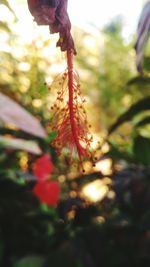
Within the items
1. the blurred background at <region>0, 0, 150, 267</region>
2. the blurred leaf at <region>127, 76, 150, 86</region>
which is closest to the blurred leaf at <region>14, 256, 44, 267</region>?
the blurred background at <region>0, 0, 150, 267</region>

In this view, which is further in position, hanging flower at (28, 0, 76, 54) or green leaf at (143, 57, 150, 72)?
green leaf at (143, 57, 150, 72)

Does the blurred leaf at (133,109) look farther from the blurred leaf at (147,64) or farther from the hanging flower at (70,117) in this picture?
the hanging flower at (70,117)

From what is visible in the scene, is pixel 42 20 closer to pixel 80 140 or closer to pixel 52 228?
pixel 80 140

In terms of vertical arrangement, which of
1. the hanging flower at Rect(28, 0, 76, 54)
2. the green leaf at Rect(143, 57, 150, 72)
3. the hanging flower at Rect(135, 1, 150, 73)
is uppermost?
the green leaf at Rect(143, 57, 150, 72)

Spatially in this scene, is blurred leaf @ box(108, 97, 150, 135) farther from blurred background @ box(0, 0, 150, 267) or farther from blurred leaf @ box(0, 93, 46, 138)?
blurred leaf @ box(0, 93, 46, 138)

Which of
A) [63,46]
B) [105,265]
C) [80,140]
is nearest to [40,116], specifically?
[105,265]

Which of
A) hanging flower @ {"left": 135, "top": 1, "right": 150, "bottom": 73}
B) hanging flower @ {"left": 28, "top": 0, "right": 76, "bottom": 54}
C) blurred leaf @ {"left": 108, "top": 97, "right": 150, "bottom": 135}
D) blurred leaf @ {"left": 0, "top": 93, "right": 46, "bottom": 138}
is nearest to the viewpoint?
hanging flower @ {"left": 28, "top": 0, "right": 76, "bottom": 54}
